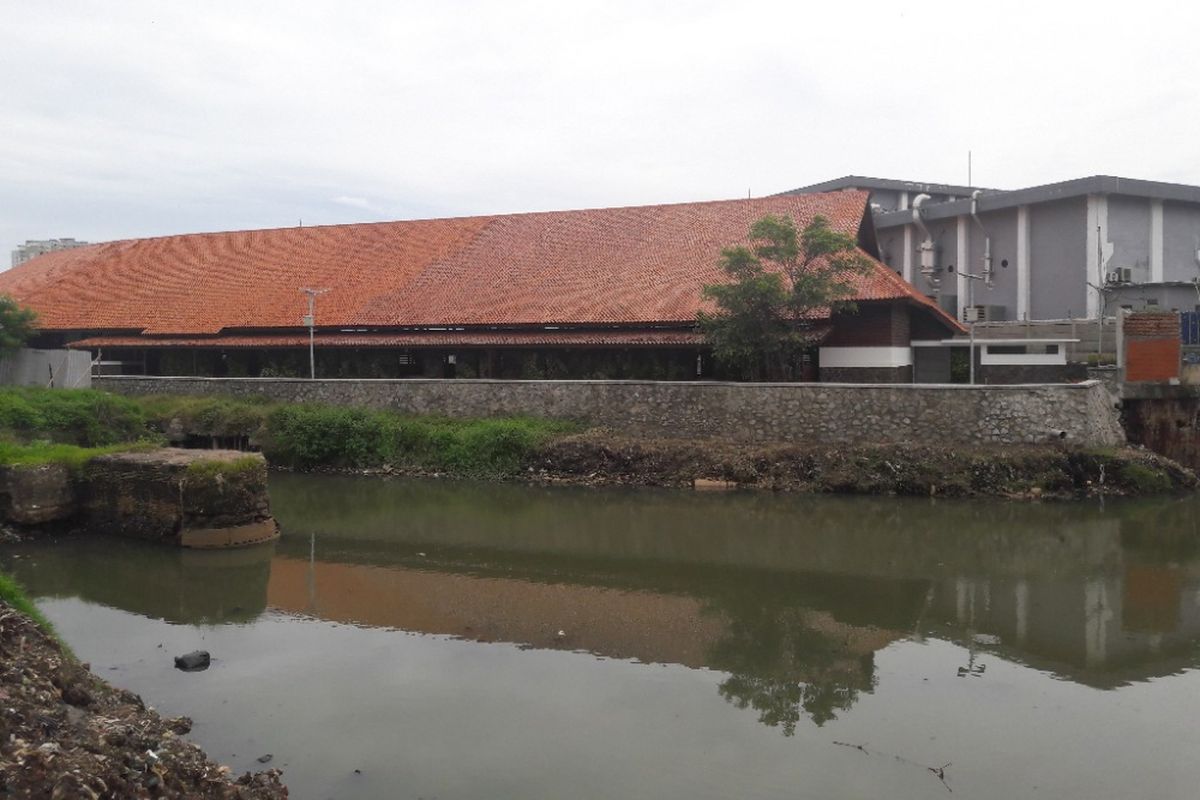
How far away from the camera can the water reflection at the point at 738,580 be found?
348 inches

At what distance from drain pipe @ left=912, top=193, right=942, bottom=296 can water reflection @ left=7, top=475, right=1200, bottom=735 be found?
1515cm

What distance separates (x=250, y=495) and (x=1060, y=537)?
11530mm

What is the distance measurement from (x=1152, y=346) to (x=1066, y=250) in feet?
28.9

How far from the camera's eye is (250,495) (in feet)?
43.5

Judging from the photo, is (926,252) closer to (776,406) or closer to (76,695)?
(776,406)

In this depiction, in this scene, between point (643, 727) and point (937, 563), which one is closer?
point (643, 727)

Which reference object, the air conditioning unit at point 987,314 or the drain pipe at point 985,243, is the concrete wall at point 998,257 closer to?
the drain pipe at point 985,243

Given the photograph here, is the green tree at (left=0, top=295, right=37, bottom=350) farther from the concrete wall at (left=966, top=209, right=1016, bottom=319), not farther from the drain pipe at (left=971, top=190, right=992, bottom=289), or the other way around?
the concrete wall at (left=966, top=209, right=1016, bottom=319)

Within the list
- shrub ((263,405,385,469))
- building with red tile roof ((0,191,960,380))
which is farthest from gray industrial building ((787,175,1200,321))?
shrub ((263,405,385,469))

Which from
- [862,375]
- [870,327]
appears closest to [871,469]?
[862,375]

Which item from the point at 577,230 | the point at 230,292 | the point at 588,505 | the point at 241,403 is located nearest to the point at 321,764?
the point at 588,505

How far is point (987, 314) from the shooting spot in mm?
26844

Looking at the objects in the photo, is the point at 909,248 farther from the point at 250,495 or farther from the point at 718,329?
the point at 250,495

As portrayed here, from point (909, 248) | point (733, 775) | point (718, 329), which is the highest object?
point (909, 248)
